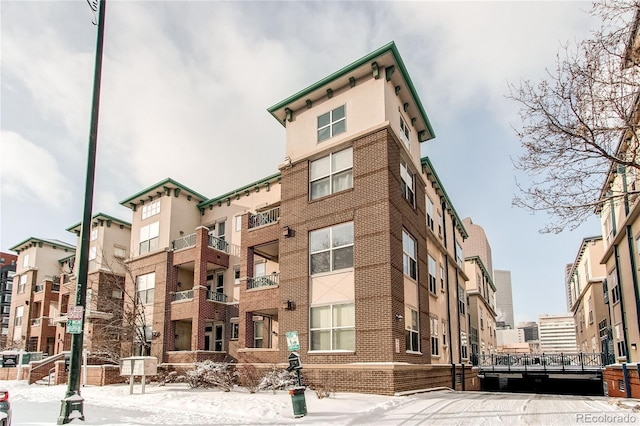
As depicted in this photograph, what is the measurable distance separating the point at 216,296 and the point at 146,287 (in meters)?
5.01

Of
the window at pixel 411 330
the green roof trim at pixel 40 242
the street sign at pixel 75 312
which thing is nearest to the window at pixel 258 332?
the window at pixel 411 330

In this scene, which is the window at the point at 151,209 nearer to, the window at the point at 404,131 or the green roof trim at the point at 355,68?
the green roof trim at the point at 355,68

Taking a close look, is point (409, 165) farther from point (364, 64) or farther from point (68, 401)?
point (68, 401)

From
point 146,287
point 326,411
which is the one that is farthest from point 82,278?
point 146,287

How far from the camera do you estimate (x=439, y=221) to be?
31.0 metres

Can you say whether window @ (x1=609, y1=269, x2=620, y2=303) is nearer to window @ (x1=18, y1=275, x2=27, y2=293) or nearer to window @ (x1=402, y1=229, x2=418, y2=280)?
window @ (x1=402, y1=229, x2=418, y2=280)

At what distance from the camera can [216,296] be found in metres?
28.0

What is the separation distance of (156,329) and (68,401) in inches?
693

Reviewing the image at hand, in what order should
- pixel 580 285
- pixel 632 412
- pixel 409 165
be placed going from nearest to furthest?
pixel 632 412 < pixel 409 165 < pixel 580 285

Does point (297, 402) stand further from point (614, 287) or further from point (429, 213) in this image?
point (614, 287)

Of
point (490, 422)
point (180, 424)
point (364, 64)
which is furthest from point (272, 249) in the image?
point (490, 422)

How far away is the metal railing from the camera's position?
36.4 m

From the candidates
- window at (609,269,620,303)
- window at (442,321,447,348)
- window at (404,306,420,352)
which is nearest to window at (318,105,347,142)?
window at (404,306,420,352)

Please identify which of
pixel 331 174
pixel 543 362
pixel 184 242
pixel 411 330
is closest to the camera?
pixel 411 330
